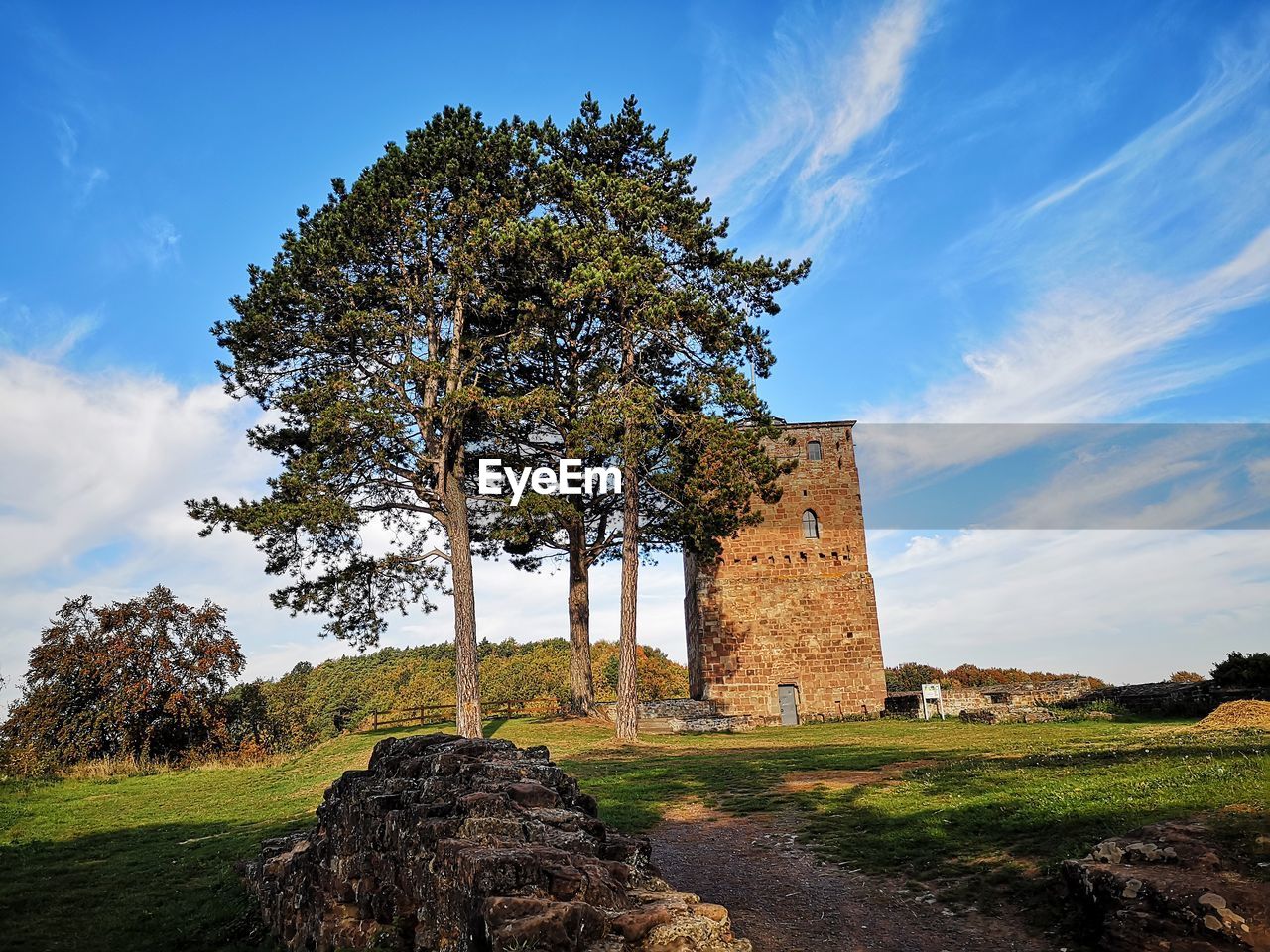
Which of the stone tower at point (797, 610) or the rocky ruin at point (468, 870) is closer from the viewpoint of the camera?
the rocky ruin at point (468, 870)

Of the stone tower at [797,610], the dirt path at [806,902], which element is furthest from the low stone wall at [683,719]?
the dirt path at [806,902]

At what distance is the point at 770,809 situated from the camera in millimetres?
11758

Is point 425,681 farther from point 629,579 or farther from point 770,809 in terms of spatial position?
point 770,809

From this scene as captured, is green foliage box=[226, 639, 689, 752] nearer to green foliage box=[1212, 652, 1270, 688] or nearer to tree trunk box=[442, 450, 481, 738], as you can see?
tree trunk box=[442, 450, 481, 738]

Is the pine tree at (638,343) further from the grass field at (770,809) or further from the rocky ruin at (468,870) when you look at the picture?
the rocky ruin at (468,870)

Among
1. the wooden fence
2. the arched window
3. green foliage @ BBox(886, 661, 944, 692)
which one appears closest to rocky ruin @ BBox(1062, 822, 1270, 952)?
the wooden fence

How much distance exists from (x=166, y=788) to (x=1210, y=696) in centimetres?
2826

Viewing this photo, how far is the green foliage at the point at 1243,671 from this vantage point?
20.0 m

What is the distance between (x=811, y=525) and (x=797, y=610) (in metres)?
3.90

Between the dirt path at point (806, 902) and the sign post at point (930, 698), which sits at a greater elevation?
the sign post at point (930, 698)

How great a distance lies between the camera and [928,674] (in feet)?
159

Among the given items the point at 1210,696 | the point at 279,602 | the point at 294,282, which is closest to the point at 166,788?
the point at 279,602

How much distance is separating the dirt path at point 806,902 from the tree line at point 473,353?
13655mm

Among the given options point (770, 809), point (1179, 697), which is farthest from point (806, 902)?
point (1179, 697)
